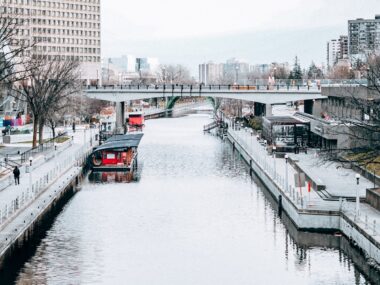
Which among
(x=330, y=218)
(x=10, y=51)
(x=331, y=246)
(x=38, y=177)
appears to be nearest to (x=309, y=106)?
(x=10, y=51)

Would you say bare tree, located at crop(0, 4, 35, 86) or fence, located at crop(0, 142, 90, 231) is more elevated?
bare tree, located at crop(0, 4, 35, 86)

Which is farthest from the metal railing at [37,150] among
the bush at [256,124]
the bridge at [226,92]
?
the bush at [256,124]

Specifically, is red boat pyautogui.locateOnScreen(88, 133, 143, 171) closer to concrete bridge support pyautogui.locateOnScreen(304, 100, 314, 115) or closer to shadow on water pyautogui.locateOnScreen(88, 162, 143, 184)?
shadow on water pyautogui.locateOnScreen(88, 162, 143, 184)

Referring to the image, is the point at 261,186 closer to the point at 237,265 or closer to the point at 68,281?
the point at 237,265

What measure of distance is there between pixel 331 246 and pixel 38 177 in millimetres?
25765

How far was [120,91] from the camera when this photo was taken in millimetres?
114438

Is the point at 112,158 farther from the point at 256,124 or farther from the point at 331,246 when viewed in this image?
the point at 256,124

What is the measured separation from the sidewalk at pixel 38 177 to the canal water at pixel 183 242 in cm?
222

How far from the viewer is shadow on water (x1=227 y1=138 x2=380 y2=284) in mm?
35881

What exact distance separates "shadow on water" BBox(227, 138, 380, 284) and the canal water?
0.05m

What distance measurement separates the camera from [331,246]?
4059 cm

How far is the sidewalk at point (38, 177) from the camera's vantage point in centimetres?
4584

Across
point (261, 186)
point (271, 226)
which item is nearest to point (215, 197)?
point (261, 186)

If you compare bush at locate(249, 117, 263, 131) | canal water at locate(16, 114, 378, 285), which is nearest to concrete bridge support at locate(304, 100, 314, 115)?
bush at locate(249, 117, 263, 131)
